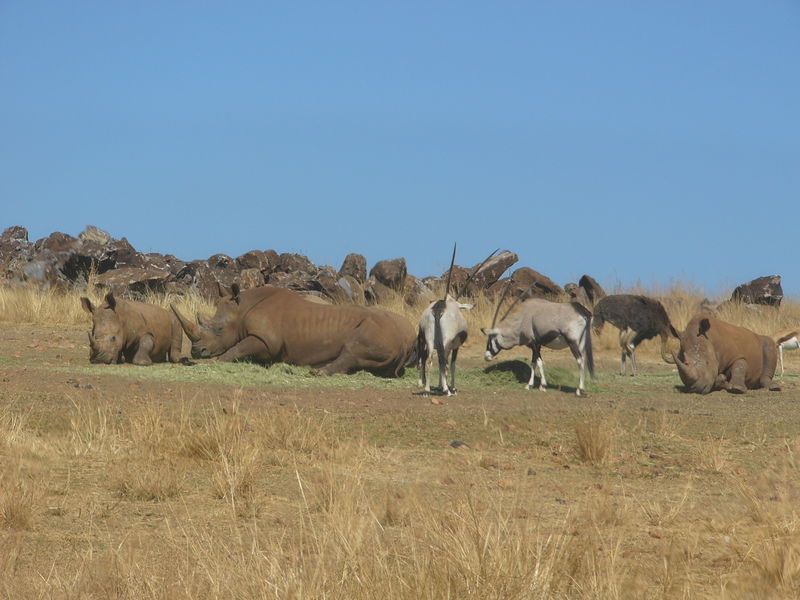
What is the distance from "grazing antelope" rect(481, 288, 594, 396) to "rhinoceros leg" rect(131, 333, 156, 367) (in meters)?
4.71

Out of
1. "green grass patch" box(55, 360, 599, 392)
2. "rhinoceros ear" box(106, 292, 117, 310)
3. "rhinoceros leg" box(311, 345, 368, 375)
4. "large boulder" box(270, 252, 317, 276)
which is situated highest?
"large boulder" box(270, 252, 317, 276)

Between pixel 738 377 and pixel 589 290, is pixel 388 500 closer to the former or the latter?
pixel 738 377

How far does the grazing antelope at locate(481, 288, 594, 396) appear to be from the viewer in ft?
49.2

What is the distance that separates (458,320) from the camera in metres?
13.8

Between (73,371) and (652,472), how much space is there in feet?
26.9

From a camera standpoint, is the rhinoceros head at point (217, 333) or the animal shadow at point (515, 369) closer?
the animal shadow at point (515, 369)

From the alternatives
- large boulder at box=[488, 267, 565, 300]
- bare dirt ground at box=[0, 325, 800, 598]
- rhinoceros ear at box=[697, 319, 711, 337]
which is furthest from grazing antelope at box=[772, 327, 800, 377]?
large boulder at box=[488, 267, 565, 300]

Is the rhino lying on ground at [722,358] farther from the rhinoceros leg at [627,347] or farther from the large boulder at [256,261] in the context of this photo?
the large boulder at [256,261]

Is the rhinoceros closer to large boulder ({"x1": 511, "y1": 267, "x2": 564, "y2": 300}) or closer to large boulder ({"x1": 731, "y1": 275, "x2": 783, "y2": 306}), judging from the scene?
large boulder ({"x1": 511, "y1": 267, "x2": 564, "y2": 300})

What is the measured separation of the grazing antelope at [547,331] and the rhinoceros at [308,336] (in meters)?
1.60

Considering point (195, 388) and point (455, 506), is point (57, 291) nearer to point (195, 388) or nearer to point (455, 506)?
point (195, 388)

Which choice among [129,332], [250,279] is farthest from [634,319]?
[250,279]

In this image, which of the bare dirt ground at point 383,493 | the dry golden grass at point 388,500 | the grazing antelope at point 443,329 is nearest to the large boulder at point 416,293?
the grazing antelope at point 443,329

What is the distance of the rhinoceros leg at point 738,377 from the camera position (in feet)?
52.7
